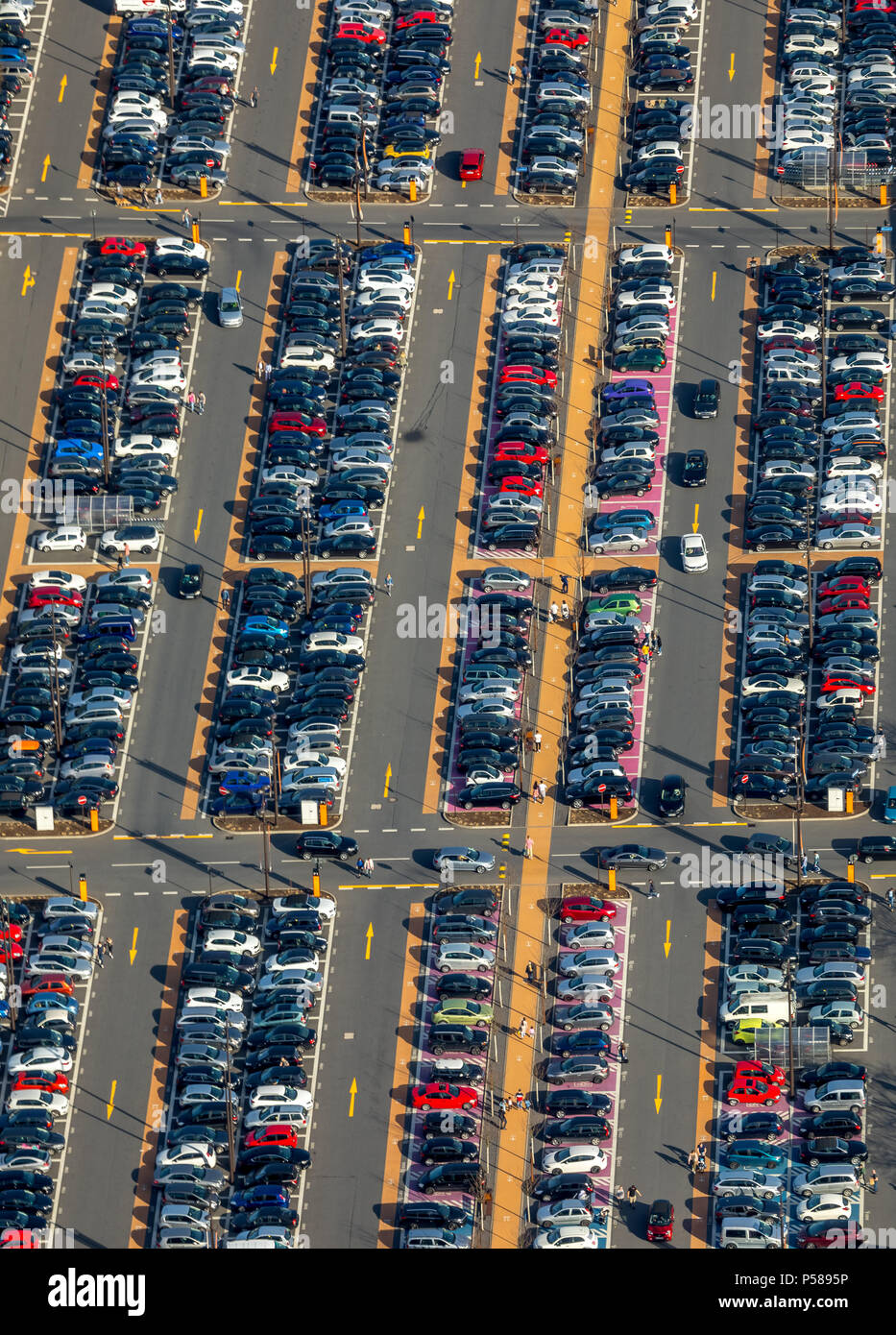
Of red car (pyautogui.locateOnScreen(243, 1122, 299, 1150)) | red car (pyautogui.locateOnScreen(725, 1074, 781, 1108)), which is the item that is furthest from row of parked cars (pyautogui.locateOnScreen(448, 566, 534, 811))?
red car (pyautogui.locateOnScreen(243, 1122, 299, 1150))

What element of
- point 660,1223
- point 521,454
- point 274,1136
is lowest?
point 660,1223

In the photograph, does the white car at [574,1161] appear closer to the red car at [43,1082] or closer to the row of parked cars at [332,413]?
the red car at [43,1082]

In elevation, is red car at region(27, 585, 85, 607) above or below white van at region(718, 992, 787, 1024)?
above

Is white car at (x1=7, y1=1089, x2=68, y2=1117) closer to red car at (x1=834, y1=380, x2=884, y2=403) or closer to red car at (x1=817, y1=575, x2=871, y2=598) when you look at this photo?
red car at (x1=817, y1=575, x2=871, y2=598)

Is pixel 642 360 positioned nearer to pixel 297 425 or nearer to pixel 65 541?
pixel 297 425

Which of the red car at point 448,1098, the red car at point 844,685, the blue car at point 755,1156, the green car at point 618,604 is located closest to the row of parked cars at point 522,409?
the green car at point 618,604

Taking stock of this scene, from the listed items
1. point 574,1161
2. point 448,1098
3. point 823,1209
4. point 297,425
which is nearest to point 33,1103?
point 448,1098
